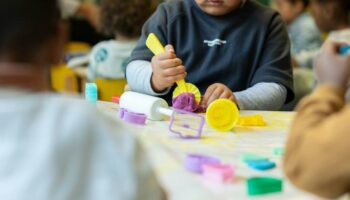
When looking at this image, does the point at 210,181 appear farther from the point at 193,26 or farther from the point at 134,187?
the point at 193,26


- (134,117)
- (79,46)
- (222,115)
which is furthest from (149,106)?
(79,46)

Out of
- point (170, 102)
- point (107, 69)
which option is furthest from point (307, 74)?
point (170, 102)

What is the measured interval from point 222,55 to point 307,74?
0.84 meters

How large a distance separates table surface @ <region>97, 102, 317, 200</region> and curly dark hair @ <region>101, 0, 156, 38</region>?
1.19m

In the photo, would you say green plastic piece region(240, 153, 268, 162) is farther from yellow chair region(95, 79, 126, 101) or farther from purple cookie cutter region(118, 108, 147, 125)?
yellow chair region(95, 79, 126, 101)

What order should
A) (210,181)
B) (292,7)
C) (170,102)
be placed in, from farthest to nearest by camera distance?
(292,7), (170,102), (210,181)

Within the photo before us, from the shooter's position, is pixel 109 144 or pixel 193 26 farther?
pixel 193 26

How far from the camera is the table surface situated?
696mm

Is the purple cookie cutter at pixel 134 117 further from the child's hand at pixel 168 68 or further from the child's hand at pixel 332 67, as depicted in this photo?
the child's hand at pixel 332 67

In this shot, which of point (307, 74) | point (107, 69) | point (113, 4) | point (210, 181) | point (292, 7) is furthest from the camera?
point (292, 7)

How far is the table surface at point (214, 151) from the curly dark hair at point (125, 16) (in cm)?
119

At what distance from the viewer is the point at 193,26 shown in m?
1.32

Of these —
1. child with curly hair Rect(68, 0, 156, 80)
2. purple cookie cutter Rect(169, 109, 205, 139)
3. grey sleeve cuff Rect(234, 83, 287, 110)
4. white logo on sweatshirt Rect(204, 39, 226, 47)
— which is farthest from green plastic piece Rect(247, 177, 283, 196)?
child with curly hair Rect(68, 0, 156, 80)

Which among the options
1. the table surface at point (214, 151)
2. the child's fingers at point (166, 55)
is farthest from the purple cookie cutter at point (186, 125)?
the child's fingers at point (166, 55)
